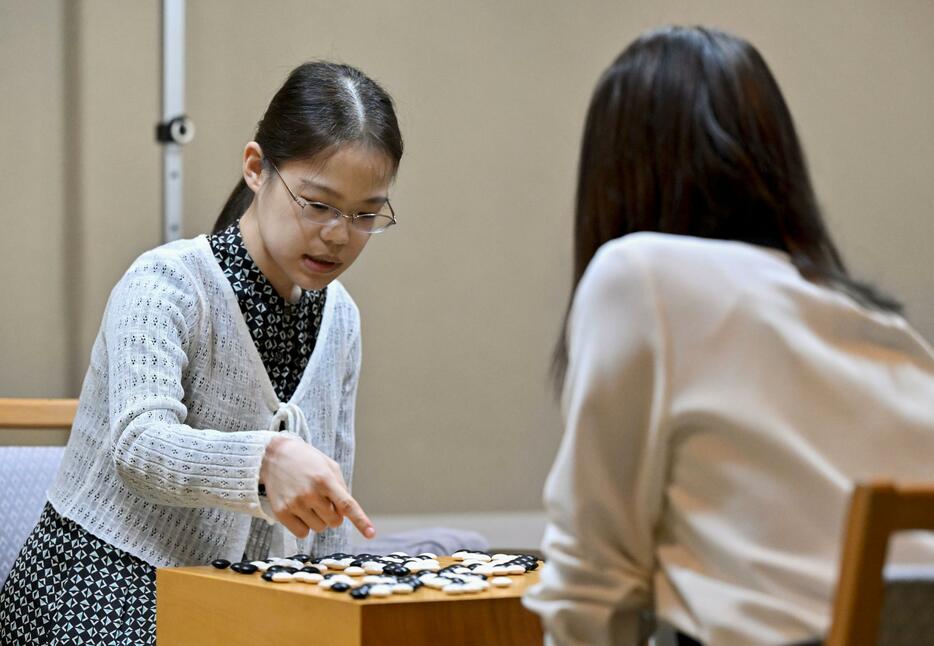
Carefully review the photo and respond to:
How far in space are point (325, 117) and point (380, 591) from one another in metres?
0.79

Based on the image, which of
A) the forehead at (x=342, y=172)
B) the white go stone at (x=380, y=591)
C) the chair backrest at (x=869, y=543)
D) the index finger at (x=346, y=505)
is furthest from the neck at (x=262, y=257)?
the chair backrest at (x=869, y=543)

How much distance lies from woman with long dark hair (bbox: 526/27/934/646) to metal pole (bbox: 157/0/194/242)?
6.80ft

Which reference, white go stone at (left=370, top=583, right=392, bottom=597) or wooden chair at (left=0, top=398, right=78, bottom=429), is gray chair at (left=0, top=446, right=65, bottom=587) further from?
white go stone at (left=370, top=583, right=392, bottom=597)

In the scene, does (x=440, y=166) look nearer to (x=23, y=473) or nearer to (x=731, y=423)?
(x=23, y=473)

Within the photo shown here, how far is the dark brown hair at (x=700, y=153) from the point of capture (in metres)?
0.97

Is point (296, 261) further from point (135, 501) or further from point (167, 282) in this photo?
point (135, 501)

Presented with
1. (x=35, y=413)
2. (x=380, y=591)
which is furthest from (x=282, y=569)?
(x=35, y=413)

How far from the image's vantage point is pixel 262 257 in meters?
1.74

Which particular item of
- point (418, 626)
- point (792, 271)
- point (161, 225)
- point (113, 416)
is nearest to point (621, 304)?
point (792, 271)

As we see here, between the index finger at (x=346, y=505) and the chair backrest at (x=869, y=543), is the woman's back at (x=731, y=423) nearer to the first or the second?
the chair backrest at (x=869, y=543)

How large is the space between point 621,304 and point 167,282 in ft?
2.95

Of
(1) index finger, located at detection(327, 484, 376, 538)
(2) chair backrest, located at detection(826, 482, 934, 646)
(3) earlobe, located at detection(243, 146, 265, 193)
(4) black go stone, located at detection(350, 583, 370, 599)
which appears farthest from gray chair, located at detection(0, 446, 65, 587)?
(2) chair backrest, located at detection(826, 482, 934, 646)

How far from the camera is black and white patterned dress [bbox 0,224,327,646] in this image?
1.57 meters

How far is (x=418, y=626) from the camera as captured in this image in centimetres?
110
